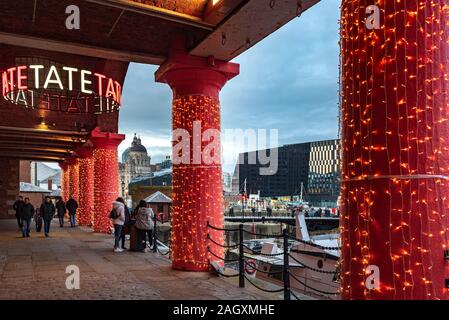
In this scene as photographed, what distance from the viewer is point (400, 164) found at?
129 inches

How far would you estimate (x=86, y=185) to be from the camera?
21.7 m

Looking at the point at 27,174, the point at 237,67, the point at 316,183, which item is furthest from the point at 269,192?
the point at 237,67

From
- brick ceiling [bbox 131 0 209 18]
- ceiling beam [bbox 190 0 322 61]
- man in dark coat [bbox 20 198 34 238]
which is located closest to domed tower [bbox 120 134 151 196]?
man in dark coat [bbox 20 198 34 238]

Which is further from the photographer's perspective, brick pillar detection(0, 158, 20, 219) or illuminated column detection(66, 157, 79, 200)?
brick pillar detection(0, 158, 20, 219)

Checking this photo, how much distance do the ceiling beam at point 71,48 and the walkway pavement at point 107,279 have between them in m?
4.38

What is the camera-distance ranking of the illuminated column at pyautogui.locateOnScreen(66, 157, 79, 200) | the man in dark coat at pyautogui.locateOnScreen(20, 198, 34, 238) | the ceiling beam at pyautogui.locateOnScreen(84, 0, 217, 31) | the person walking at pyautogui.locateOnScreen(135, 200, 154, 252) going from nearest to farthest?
the ceiling beam at pyautogui.locateOnScreen(84, 0, 217, 31), the person walking at pyautogui.locateOnScreen(135, 200, 154, 252), the man in dark coat at pyautogui.locateOnScreen(20, 198, 34, 238), the illuminated column at pyautogui.locateOnScreen(66, 157, 79, 200)

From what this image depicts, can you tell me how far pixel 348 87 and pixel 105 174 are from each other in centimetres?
1499

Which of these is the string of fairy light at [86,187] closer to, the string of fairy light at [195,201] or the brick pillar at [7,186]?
the brick pillar at [7,186]

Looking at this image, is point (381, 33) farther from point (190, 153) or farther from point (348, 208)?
point (190, 153)

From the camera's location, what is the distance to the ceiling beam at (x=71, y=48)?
7879mm

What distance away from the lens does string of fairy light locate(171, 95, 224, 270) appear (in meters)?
8.30

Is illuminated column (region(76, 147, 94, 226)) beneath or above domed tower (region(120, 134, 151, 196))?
beneath

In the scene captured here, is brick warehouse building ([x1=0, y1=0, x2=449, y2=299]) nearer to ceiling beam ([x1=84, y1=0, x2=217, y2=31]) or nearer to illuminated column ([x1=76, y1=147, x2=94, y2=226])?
ceiling beam ([x1=84, y1=0, x2=217, y2=31])

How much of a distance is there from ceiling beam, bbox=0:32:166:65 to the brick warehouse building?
21 mm
